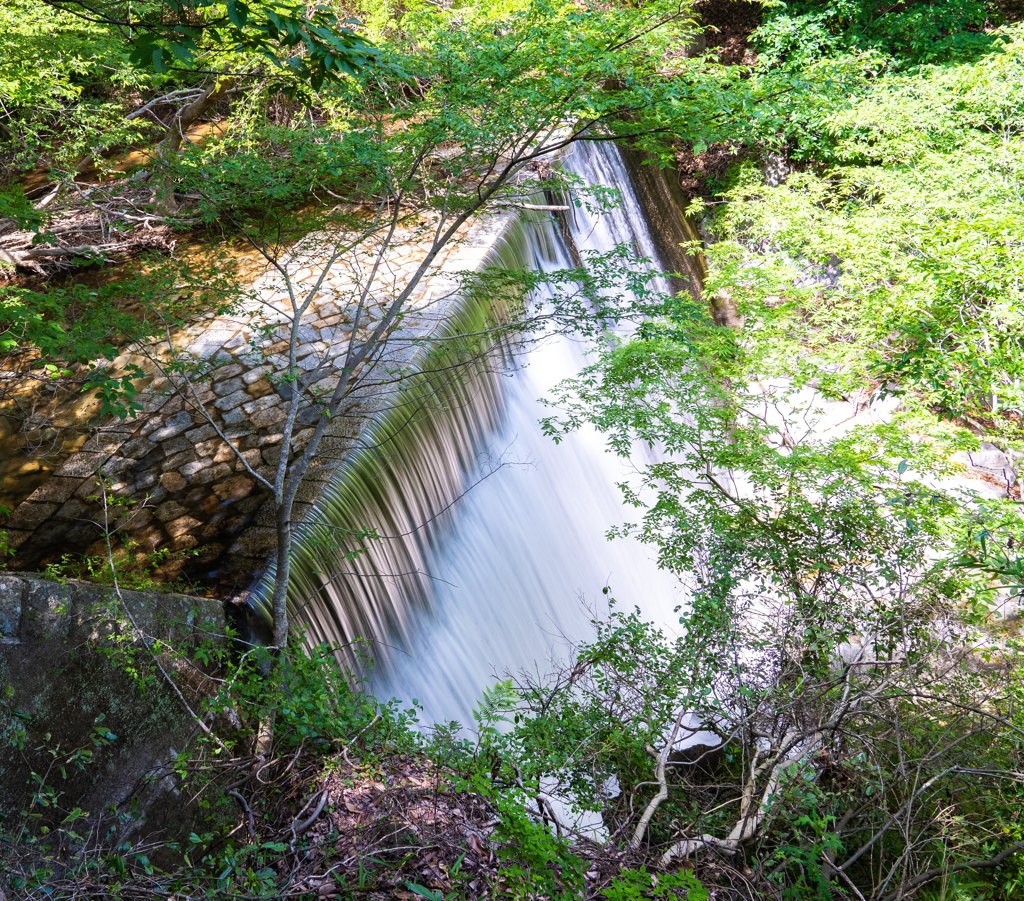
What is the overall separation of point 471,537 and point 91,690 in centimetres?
292

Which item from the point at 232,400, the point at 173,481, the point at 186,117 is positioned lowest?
the point at 173,481

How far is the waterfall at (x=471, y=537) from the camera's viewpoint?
4.43 meters

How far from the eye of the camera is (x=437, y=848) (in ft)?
10.4

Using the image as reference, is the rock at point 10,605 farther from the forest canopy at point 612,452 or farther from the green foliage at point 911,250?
the green foliage at point 911,250

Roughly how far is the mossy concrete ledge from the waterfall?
85cm

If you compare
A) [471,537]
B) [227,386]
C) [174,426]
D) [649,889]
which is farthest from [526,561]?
[649,889]

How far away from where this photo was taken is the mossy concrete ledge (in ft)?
9.64

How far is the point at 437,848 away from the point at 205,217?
3762 millimetres

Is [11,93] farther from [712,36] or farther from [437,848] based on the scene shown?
[712,36]

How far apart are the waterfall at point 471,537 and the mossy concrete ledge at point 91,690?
33.6 inches

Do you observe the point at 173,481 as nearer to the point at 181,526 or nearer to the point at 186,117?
the point at 181,526

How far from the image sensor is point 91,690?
315 centimetres

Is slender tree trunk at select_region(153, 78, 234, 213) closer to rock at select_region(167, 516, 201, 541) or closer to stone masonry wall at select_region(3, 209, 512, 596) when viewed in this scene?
stone masonry wall at select_region(3, 209, 512, 596)

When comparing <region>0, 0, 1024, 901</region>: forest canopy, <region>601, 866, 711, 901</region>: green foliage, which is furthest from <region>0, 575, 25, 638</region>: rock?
<region>601, 866, 711, 901</region>: green foliage
